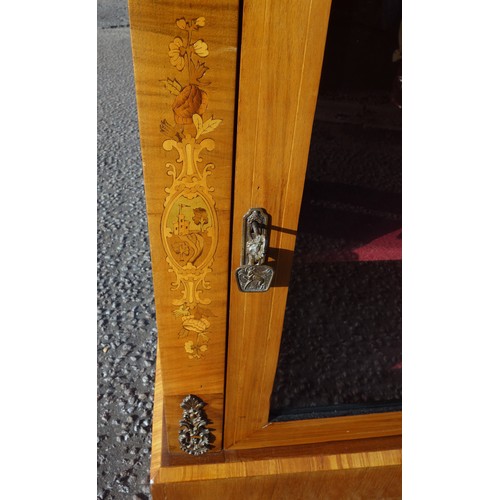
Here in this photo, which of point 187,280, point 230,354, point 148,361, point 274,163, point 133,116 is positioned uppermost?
point 133,116

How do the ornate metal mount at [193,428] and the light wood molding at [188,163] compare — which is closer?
the light wood molding at [188,163]

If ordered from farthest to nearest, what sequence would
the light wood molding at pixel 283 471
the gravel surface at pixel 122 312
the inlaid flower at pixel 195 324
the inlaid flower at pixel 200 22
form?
the gravel surface at pixel 122 312 → the light wood molding at pixel 283 471 → the inlaid flower at pixel 195 324 → the inlaid flower at pixel 200 22

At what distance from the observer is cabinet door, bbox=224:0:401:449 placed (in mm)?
500

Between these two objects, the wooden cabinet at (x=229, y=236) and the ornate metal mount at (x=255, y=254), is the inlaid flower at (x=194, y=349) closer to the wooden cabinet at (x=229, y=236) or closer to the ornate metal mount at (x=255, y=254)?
the wooden cabinet at (x=229, y=236)

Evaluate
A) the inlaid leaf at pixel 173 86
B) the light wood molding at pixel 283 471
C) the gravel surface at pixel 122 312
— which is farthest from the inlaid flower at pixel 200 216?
the gravel surface at pixel 122 312

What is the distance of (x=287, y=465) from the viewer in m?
0.88

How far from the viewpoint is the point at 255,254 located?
24.9 inches

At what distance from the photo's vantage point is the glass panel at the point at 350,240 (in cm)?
64

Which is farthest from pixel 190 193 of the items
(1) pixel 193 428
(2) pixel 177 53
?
(1) pixel 193 428

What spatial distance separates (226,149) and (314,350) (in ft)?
1.55

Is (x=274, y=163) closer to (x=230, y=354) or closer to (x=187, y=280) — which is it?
(x=187, y=280)

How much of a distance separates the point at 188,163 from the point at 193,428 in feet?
1.58

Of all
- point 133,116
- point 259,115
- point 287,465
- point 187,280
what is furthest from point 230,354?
point 133,116

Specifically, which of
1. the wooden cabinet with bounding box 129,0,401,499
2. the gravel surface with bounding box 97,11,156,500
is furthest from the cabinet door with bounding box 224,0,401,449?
the gravel surface with bounding box 97,11,156,500
